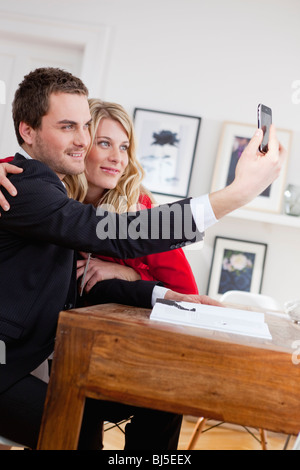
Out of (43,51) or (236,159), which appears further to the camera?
(43,51)

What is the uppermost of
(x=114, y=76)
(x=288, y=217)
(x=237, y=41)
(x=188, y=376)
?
(x=237, y=41)

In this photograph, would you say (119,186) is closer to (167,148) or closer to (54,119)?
(54,119)

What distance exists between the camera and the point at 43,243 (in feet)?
4.41

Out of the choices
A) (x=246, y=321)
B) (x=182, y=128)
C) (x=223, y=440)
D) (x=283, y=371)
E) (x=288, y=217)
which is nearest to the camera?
(x=283, y=371)

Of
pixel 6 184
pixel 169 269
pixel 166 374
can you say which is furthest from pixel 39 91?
pixel 166 374

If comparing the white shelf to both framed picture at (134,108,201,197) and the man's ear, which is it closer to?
framed picture at (134,108,201,197)

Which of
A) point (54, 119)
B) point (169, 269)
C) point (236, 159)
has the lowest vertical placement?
point (169, 269)

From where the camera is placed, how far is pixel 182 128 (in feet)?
12.1

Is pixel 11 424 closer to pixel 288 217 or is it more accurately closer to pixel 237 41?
pixel 288 217

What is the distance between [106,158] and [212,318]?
106cm

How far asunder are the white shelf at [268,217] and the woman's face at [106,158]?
1539mm

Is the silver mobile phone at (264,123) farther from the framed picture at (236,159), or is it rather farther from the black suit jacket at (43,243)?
the framed picture at (236,159)

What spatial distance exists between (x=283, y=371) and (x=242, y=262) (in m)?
2.70

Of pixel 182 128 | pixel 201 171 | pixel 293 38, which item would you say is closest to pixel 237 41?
pixel 293 38
